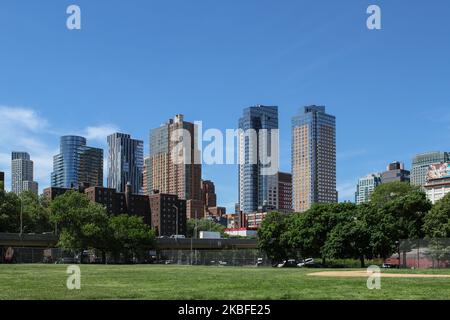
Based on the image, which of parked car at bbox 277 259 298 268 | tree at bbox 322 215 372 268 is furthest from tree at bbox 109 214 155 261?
tree at bbox 322 215 372 268

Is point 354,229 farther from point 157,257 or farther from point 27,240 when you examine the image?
point 27,240

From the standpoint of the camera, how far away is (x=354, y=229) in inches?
3086

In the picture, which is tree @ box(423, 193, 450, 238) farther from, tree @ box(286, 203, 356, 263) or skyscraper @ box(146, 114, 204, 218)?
skyscraper @ box(146, 114, 204, 218)

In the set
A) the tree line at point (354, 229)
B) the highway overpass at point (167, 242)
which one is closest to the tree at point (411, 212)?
the tree line at point (354, 229)

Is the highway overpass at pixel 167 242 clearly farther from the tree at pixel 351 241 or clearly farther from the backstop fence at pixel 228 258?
the tree at pixel 351 241

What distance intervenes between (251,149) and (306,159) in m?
81.2

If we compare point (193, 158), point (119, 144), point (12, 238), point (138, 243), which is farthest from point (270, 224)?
point (12, 238)

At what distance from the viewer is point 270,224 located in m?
97.1

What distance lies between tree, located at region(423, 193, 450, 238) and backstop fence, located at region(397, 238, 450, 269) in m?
9.95

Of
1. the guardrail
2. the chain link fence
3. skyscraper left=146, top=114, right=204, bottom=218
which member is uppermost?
skyscraper left=146, top=114, right=204, bottom=218

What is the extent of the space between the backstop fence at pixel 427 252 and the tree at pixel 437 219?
995cm

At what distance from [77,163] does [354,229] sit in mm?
99582

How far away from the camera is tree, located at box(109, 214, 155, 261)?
11312 centimetres
